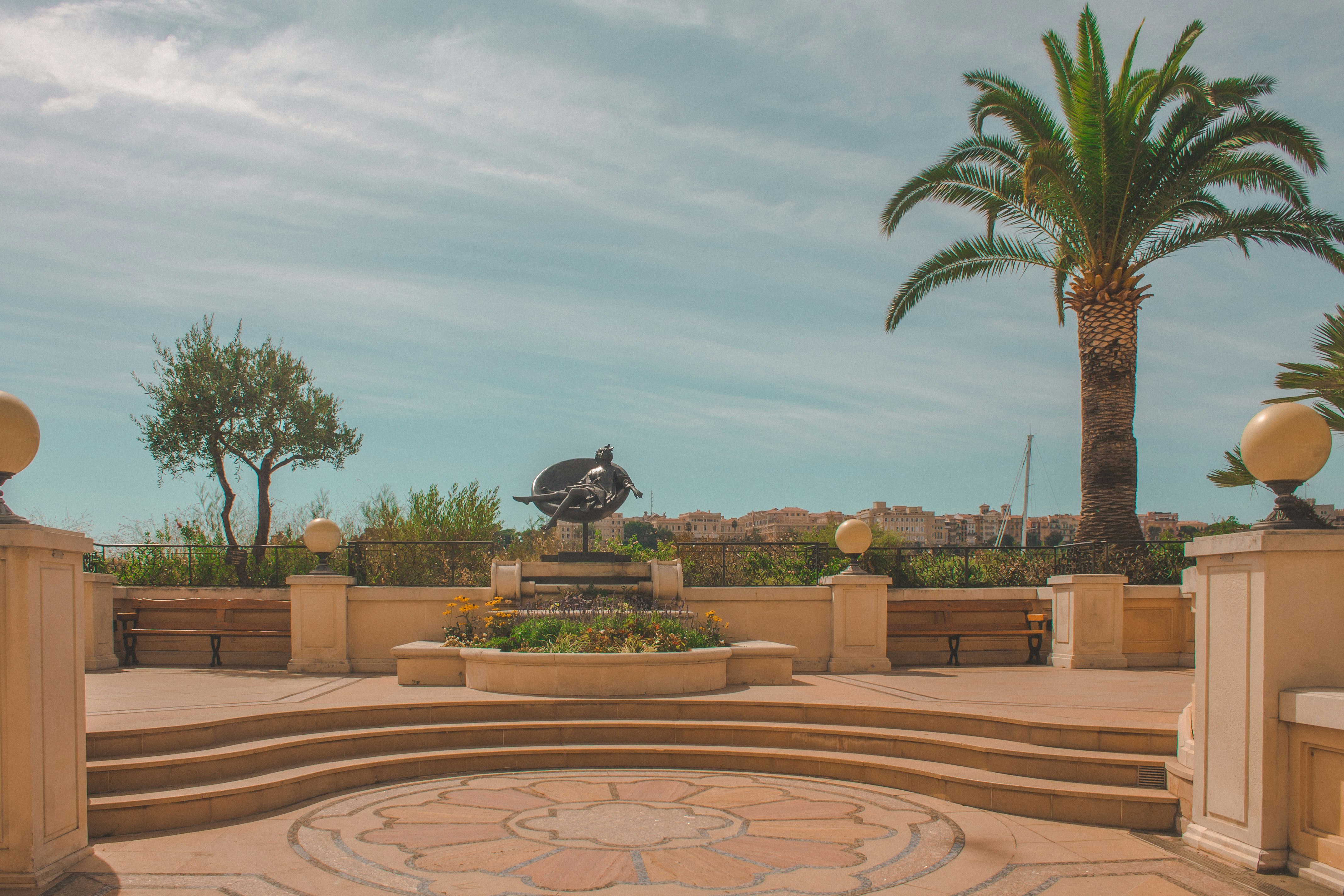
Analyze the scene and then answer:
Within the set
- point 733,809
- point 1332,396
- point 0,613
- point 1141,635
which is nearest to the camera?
point 0,613

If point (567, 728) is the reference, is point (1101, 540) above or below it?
above

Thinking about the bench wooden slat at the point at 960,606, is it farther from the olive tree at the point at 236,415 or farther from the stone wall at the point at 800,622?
the olive tree at the point at 236,415

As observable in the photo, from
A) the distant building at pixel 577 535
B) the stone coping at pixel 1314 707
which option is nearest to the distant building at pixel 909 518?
the distant building at pixel 577 535

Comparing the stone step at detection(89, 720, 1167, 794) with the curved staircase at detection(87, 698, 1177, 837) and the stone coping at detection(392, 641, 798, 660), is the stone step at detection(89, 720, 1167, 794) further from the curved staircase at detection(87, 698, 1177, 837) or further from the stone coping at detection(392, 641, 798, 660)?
the stone coping at detection(392, 641, 798, 660)

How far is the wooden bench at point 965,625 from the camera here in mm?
12852

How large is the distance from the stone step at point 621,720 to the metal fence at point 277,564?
5.68 meters

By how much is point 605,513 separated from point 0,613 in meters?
8.99

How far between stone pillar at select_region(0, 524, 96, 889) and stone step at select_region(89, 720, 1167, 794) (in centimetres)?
136

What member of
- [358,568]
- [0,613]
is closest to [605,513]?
[358,568]

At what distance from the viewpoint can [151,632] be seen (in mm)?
13000

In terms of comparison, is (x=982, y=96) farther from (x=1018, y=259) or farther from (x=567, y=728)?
(x=567, y=728)

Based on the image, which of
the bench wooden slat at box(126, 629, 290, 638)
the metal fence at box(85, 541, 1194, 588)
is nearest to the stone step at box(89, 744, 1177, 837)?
the metal fence at box(85, 541, 1194, 588)

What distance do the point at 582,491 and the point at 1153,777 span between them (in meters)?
8.55

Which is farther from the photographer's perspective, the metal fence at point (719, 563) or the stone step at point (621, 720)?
the metal fence at point (719, 563)
